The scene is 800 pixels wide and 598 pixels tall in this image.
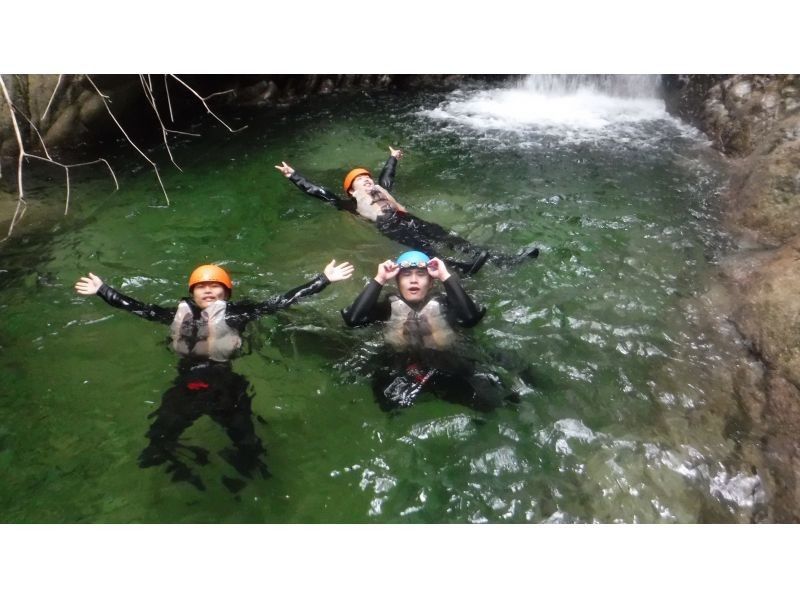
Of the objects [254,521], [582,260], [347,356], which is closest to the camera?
[254,521]

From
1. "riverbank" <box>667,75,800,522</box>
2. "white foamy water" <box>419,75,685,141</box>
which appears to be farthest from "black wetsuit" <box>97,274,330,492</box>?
"white foamy water" <box>419,75,685,141</box>

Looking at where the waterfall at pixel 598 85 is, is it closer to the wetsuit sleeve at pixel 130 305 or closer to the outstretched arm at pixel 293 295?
the outstretched arm at pixel 293 295

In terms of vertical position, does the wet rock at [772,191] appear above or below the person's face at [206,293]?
above

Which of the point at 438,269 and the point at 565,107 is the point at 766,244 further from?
the point at 565,107

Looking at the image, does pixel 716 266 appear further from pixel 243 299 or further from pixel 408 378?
pixel 243 299

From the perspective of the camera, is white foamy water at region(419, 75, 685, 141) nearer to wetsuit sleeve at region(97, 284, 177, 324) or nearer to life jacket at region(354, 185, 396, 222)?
life jacket at region(354, 185, 396, 222)

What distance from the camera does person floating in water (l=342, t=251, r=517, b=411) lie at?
4.54 metres

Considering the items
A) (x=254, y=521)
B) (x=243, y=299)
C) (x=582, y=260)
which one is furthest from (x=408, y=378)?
(x=582, y=260)

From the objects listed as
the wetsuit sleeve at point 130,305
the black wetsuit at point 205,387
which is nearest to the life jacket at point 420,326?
the black wetsuit at point 205,387

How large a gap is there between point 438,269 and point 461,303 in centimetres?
39

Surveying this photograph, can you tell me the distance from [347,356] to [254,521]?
1.85m

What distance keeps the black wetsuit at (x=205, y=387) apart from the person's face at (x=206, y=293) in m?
0.07

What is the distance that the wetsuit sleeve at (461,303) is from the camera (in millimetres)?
4531

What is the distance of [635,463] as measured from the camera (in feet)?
12.9
